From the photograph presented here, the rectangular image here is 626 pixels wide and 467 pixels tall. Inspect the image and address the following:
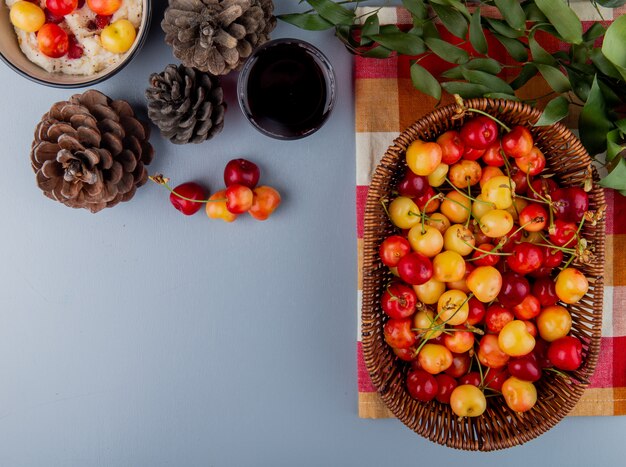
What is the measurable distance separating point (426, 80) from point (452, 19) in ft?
0.26

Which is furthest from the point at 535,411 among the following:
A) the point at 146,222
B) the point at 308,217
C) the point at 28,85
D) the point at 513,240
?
the point at 28,85

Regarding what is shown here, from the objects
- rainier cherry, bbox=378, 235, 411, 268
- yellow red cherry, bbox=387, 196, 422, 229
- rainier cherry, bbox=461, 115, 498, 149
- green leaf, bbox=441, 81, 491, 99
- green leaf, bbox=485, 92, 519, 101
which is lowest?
rainier cherry, bbox=378, 235, 411, 268

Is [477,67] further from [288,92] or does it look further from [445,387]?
[445,387]

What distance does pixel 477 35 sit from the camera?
0.71m

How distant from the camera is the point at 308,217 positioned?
815mm

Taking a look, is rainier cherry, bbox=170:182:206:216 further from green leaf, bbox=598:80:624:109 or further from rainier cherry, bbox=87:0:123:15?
green leaf, bbox=598:80:624:109

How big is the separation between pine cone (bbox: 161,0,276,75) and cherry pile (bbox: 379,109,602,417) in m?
0.23

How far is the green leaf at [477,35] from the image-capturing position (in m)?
0.69

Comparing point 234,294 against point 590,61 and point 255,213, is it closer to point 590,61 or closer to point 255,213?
point 255,213

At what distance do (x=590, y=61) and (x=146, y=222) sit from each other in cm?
62

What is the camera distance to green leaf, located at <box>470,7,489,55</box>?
692mm

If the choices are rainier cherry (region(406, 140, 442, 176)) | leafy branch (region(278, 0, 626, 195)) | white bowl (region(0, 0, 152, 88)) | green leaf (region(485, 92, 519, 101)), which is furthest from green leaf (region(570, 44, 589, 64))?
white bowl (region(0, 0, 152, 88))

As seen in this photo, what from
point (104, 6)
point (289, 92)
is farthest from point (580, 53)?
point (104, 6)

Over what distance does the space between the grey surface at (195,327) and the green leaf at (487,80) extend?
0.55 feet
